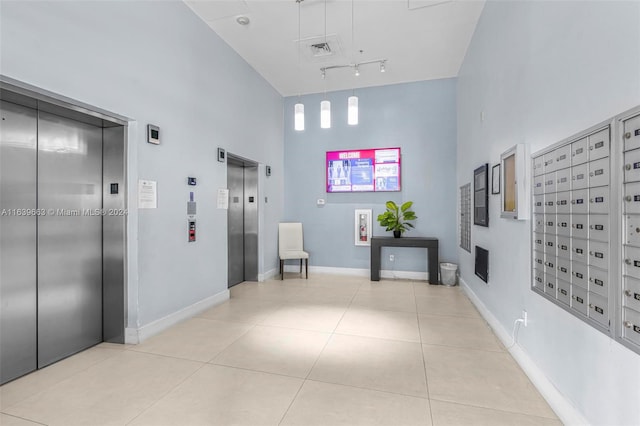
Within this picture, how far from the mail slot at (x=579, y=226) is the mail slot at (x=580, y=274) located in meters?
0.16

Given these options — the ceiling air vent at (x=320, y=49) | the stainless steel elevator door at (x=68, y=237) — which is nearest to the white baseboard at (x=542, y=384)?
the stainless steel elevator door at (x=68, y=237)

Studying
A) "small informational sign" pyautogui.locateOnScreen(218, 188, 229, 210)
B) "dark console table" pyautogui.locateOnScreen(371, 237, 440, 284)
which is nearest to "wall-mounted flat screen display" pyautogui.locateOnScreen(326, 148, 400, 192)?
"dark console table" pyautogui.locateOnScreen(371, 237, 440, 284)

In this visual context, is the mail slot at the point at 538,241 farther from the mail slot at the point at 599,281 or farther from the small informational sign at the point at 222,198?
the small informational sign at the point at 222,198

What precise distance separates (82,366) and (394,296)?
3707 millimetres

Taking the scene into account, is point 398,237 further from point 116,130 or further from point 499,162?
point 116,130

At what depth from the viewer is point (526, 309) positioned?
7.79 feet

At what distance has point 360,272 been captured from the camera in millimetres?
5824

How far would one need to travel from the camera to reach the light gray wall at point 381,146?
216 inches

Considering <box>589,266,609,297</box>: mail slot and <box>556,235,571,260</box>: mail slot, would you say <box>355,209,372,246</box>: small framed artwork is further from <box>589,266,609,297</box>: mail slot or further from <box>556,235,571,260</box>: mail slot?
<box>589,266,609,297</box>: mail slot

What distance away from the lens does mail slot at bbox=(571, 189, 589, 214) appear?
5.12 feet

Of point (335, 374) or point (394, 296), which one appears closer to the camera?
point (335, 374)

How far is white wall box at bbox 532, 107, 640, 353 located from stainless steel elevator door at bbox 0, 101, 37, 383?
377 cm

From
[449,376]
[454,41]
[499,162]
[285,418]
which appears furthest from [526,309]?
[454,41]

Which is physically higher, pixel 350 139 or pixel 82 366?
pixel 350 139
